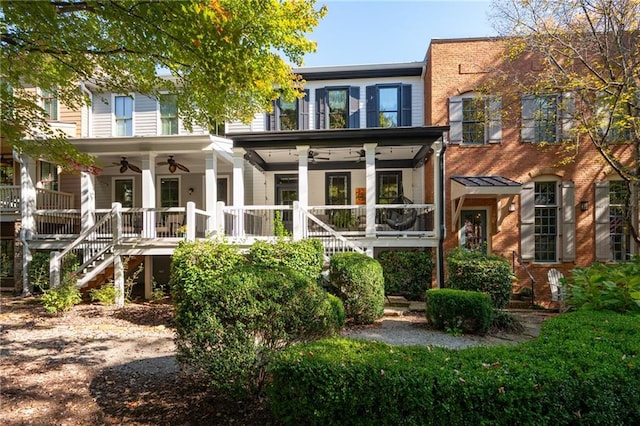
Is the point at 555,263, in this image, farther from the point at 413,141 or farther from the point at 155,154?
the point at 155,154

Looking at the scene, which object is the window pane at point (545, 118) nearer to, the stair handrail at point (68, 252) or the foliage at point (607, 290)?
the foliage at point (607, 290)

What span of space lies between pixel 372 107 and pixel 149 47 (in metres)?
9.28

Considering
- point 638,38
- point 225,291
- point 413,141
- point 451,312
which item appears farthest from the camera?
point 413,141

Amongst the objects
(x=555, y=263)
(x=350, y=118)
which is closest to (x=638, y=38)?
(x=555, y=263)

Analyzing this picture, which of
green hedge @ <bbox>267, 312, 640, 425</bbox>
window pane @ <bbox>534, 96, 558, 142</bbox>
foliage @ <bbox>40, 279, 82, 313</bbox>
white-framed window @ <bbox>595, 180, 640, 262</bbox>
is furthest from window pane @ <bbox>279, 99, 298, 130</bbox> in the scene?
green hedge @ <bbox>267, 312, 640, 425</bbox>

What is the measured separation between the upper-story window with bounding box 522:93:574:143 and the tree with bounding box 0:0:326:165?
812 centimetres

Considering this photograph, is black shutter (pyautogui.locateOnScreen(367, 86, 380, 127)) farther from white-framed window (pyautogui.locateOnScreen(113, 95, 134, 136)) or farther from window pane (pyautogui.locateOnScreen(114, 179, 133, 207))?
window pane (pyautogui.locateOnScreen(114, 179, 133, 207))

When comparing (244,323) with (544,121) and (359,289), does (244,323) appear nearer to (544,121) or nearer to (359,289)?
(359,289)

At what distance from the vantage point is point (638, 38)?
28.6 feet

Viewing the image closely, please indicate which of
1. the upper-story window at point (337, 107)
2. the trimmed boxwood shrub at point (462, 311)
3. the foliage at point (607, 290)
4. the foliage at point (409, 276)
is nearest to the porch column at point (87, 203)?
the upper-story window at point (337, 107)

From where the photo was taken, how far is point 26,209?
35.8ft

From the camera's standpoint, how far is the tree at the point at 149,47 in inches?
180

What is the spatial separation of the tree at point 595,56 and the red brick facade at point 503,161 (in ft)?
3.55

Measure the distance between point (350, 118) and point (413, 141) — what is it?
142 inches
